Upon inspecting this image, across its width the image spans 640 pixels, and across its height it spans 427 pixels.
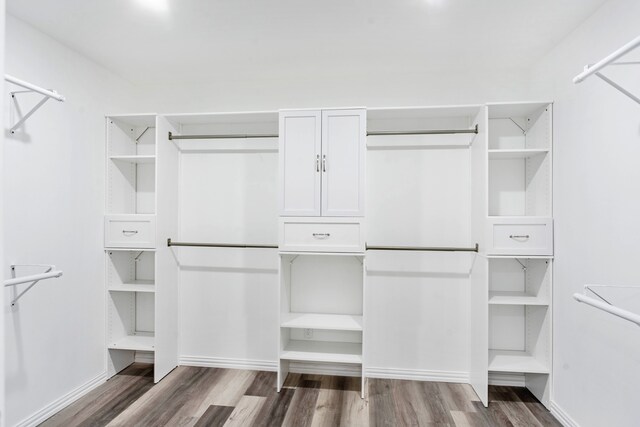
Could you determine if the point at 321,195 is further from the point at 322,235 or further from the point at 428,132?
the point at 428,132

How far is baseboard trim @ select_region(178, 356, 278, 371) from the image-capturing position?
3.04 meters

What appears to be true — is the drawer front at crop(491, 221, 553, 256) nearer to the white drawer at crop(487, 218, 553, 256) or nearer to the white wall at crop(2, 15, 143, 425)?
the white drawer at crop(487, 218, 553, 256)

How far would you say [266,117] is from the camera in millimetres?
2891

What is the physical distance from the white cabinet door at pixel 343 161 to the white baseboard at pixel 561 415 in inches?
73.1

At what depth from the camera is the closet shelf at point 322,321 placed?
2652mm

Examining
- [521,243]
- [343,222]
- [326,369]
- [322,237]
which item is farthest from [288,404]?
[521,243]

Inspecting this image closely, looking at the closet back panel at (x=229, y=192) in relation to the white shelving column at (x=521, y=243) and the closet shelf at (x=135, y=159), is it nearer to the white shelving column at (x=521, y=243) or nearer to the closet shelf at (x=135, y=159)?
the closet shelf at (x=135, y=159)

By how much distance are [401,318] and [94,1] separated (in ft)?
9.87

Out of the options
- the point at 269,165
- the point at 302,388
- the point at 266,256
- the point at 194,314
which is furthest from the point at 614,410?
the point at 194,314

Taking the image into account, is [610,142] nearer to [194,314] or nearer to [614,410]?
[614,410]

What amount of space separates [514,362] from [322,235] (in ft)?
5.55

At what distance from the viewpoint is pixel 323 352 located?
9.05 feet

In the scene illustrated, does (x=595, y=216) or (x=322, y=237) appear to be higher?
(x=595, y=216)

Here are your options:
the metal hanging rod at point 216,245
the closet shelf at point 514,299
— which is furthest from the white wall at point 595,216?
the metal hanging rod at point 216,245
